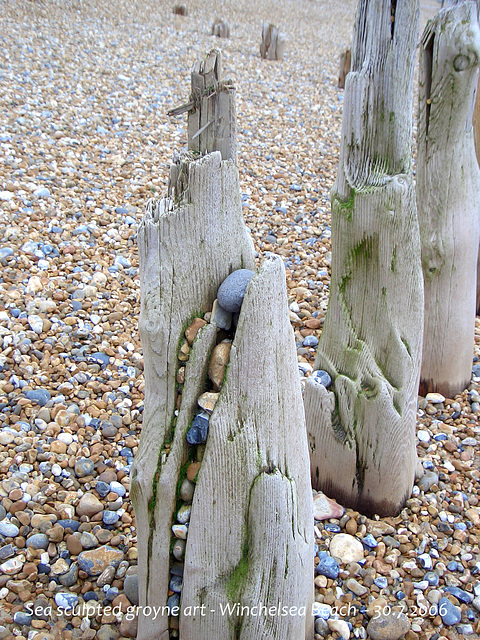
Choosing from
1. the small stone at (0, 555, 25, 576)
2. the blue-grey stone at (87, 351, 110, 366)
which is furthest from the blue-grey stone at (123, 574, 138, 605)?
the blue-grey stone at (87, 351, 110, 366)

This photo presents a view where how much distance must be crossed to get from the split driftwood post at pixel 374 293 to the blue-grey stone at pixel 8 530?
147cm

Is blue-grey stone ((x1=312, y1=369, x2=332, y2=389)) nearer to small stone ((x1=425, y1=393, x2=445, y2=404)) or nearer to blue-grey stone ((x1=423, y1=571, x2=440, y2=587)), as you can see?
blue-grey stone ((x1=423, y1=571, x2=440, y2=587))

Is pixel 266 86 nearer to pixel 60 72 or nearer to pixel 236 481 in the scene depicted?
pixel 60 72

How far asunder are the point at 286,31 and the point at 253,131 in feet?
25.7

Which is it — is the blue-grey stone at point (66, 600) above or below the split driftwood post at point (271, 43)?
below

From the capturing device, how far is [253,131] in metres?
7.64

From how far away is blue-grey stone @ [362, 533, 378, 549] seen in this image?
2766 millimetres

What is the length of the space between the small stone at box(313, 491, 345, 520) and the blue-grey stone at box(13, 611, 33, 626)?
1344mm

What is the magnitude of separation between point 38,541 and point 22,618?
379 millimetres

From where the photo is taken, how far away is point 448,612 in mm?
2477

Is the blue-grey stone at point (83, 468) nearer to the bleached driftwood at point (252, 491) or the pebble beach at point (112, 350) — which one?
the pebble beach at point (112, 350)

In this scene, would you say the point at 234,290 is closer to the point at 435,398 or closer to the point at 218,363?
the point at 218,363

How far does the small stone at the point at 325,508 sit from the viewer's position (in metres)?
2.89

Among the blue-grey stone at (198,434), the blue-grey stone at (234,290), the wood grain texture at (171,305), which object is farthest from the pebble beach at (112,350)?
the blue-grey stone at (234,290)
